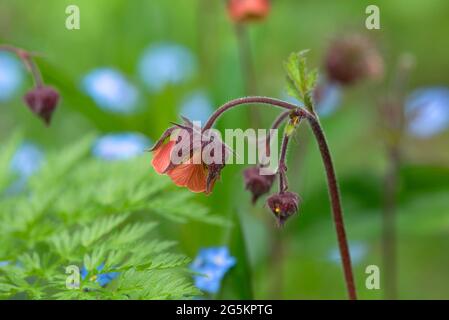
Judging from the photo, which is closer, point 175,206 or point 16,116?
point 175,206

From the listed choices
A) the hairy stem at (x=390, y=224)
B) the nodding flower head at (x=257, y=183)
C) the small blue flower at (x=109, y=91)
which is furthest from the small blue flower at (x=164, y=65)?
the nodding flower head at (x=257, y=183)

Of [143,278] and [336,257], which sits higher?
[336,257]

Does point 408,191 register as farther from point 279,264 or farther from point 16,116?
point 16,116

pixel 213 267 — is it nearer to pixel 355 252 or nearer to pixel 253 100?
pixel 253 100

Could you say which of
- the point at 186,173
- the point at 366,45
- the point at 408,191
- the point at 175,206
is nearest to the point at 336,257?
the point at 408,191

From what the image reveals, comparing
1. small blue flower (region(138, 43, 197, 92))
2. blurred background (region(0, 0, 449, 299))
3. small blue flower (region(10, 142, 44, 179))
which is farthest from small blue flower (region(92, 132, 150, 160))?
small blue flower (region(138, 43, 197, 92))

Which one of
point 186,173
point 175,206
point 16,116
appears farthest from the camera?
point 16,116
